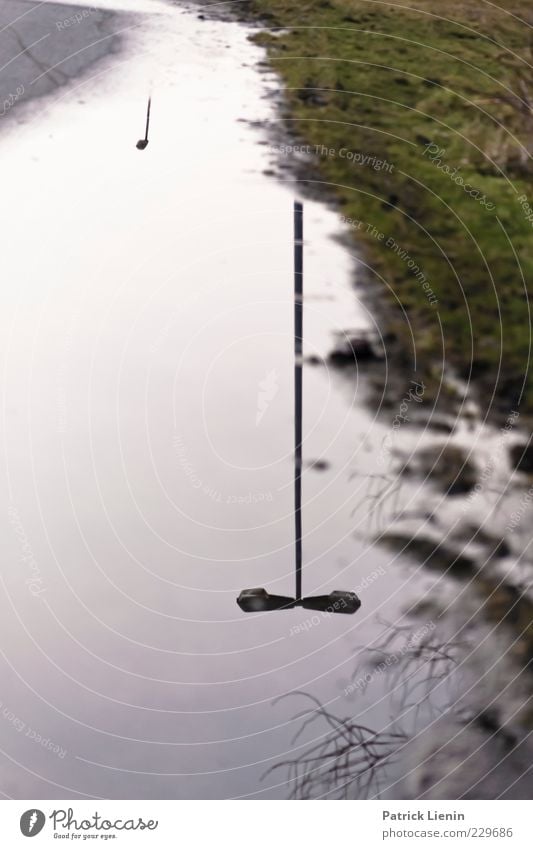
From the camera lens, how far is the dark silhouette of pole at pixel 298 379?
99 cm

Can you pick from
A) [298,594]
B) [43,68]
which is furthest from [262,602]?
[43,68]

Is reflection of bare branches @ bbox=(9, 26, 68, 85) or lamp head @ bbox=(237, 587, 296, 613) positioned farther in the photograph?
reflection of bare branches @ bbox=(9, 26, 68, 85)

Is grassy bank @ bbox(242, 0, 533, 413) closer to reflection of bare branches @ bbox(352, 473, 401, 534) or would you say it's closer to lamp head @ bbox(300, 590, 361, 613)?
reflection of bare branches @ bbox(352, 473, 401, 534)

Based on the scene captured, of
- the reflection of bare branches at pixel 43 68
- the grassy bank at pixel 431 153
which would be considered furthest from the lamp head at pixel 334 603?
the reflection of bare branches at pixel 43 68

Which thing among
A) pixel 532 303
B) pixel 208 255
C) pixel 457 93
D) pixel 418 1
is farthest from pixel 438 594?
pixel 418 1

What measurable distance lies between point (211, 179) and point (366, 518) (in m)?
0.46

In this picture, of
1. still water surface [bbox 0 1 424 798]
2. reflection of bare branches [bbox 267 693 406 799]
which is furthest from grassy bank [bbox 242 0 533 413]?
reflection of bare branches [bbox 267 693 406 799]

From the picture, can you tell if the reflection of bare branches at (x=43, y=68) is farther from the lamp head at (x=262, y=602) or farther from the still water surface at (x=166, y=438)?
the lamp head at (x=262, y=602)

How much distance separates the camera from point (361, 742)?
962 millimetres

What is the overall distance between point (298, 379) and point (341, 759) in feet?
1.44

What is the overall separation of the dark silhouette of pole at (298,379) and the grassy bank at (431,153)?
65mm

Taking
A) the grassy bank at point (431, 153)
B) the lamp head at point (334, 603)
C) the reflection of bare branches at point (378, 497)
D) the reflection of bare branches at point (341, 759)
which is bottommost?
the reflection of bare branches at point (341, 759)

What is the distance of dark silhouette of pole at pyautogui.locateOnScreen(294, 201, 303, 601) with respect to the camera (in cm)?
99

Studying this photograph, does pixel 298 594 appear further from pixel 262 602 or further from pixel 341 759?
pixel 341 759
